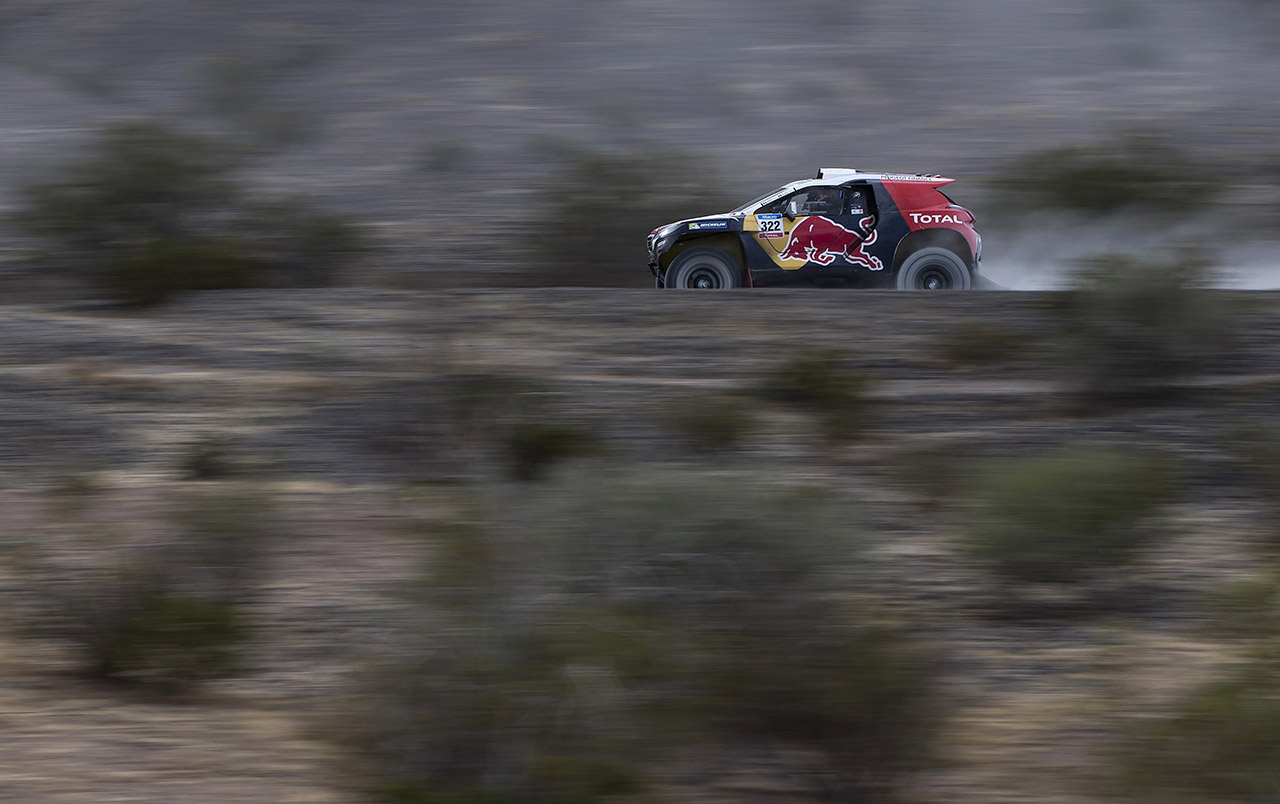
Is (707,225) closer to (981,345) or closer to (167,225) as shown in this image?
(981,345)

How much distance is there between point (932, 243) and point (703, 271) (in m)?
2.82

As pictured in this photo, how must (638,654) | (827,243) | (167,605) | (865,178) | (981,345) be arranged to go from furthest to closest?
(827,243) < (865,178) < (981,345) < (167,605) < (638,654)

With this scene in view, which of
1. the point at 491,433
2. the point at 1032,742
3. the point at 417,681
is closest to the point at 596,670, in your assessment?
the point at 417,681

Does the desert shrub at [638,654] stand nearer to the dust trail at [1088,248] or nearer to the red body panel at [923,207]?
the red body panel at [923,207]

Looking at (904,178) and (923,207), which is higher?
(904,178)

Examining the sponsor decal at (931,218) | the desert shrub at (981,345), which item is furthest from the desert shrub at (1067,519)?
the sponsor decal at (931,218)

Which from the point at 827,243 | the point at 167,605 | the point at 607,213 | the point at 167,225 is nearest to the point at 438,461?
the point at 167,605

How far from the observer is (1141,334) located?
13383 millimetres

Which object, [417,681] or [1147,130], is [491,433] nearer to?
[417,681]

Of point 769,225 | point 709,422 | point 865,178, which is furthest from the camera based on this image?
point 769,225

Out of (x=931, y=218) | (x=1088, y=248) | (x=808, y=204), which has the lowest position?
(x=1088, y=248)

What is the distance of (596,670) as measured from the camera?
207 inches

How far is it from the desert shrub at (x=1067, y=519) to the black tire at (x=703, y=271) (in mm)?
8156

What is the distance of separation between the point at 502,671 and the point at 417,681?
348mm
